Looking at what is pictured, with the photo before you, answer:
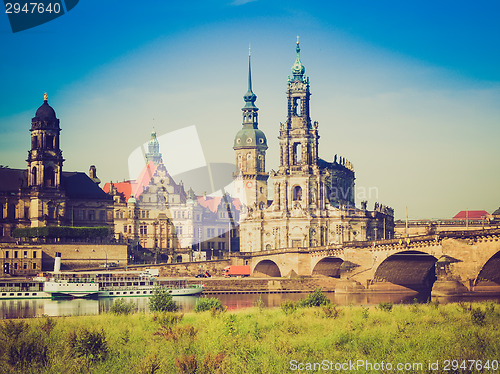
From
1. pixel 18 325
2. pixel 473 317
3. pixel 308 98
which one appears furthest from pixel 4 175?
pixel 473 317

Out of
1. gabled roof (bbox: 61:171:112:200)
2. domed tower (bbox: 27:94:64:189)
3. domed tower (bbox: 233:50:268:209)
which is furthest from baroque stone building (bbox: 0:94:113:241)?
domed tower (bbox: 233:50:268:209)

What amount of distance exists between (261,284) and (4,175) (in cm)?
4624

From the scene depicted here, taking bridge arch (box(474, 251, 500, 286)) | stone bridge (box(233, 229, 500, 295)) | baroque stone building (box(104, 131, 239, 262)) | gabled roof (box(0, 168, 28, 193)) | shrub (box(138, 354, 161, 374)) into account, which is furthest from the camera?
baroque stone building (box(104, 131, 239, 262))

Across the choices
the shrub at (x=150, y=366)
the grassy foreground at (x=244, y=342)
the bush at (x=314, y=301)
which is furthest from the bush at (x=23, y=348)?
the bush at (x=314, y=301)

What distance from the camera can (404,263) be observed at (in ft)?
311

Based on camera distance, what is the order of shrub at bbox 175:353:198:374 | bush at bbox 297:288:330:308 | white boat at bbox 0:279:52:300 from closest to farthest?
shrub at bbox 175:353:198:374, bush at bbox 297:288:330:308, white boat at bbox 0:279:52:300

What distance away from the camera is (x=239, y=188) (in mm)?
155375

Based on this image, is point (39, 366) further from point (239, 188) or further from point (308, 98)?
point (239, 188)

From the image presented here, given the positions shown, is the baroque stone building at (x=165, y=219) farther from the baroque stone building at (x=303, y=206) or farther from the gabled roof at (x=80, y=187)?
the baroque stone building at (x=303, y=206)

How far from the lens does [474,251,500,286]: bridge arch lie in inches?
3120

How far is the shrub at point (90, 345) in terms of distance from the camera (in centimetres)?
3729

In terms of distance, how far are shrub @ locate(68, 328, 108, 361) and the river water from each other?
96.9 feet

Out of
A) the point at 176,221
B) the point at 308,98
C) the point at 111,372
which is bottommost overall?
the point at 111,372

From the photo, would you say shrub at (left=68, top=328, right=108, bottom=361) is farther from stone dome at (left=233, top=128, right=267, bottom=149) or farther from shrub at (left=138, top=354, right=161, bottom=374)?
stone dome at (left=233, top=128, right=267, bottom=149)
